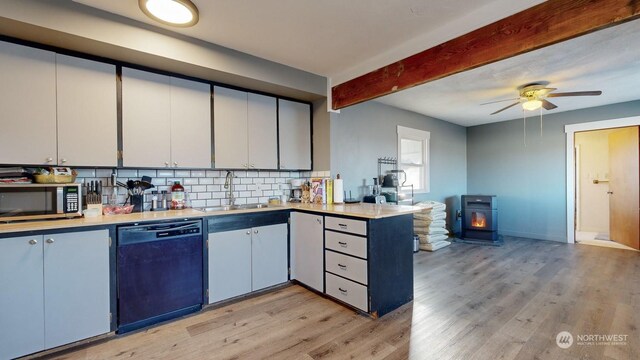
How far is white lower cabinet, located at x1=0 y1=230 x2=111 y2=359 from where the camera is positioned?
5.73 feet

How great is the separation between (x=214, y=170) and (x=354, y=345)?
226 centimetres

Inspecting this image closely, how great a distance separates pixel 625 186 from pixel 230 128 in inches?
253

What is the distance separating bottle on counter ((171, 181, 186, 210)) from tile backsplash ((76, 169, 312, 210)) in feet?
0.33

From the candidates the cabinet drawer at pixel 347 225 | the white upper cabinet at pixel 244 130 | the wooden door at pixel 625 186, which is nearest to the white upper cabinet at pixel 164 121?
the white upper cabinet at pixel 244 130

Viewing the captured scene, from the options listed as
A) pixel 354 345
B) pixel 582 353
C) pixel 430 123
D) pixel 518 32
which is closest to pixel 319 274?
pixel 354 345

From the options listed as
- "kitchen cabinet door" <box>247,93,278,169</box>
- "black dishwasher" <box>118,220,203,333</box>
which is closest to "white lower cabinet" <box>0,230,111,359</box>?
"black dishwasher" <box>118,220,203,333</box>

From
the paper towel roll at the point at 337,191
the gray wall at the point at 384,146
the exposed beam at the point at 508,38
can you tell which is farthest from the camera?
the gray wall at the point at 384,146

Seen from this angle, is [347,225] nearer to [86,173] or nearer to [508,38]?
[508,38]

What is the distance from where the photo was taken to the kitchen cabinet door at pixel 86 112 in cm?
217

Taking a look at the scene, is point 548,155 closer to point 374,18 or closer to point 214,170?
point 374,18

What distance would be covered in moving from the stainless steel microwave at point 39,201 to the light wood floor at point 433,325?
3.34ft

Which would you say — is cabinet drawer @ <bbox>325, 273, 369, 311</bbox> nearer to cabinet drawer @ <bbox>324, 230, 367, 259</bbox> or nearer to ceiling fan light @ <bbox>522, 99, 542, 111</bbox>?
cabinet drawer @ <bbox>324, 230, 367, 259</bbox>

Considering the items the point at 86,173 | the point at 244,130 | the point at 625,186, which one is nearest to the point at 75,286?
the point at 86,173

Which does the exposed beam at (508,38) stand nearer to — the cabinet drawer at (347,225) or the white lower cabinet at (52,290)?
the cabinet drawer at (347,225)
